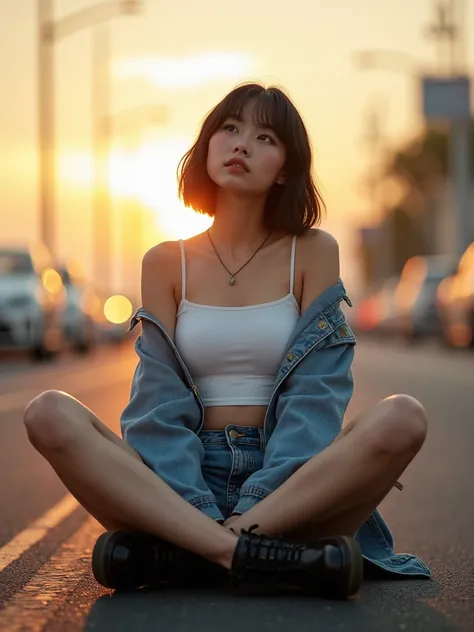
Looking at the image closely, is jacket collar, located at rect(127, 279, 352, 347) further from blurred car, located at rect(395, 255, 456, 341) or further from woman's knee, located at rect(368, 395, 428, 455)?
blurred car, located at rect(395, 255, 456, 341)

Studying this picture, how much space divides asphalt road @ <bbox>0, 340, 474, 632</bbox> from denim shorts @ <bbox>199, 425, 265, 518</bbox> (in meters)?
0.47

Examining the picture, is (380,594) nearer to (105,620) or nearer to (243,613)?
(243,613)

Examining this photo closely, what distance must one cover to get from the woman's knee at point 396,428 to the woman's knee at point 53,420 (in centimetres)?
91

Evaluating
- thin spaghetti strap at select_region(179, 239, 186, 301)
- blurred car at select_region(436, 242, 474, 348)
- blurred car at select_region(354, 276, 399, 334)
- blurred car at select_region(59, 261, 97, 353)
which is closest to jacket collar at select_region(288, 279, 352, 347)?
thin spaghetti strap at select_region(179, 239, 186, 301)

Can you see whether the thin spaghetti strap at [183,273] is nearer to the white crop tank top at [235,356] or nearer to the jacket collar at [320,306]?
the white crop tank top at [235,356]

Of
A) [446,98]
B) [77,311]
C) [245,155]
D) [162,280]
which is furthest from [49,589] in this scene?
[446,98]

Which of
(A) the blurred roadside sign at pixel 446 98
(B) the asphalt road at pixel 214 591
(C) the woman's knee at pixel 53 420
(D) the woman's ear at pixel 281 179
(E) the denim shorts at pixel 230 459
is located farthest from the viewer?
(A) the blurred roadside sign at pixel 446 98

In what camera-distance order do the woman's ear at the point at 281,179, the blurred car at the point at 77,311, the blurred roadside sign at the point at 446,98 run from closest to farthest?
the woman's ear at the point at 281,179 → the blurred car at the point at 77,311 → the blurred roadside sign at the point at 446,98

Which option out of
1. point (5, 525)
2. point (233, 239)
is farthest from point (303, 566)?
point (5, 525)

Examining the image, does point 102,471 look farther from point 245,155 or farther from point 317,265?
point 245,155

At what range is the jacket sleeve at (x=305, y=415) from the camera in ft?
17.3

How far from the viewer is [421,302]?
3656cm

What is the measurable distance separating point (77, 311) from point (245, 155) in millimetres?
26774

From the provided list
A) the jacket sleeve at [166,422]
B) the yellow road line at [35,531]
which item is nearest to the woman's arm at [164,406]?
the jacket sleeve at [166,422]
